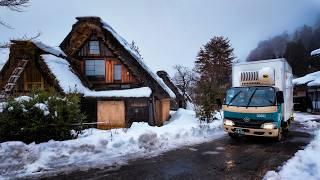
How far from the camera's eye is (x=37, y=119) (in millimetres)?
10945

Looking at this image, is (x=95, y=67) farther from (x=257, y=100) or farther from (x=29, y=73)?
(x=257, y=100)

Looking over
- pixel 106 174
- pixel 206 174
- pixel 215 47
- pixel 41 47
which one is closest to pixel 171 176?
pixel 206 174

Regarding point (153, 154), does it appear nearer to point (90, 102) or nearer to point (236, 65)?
point (236, 65)

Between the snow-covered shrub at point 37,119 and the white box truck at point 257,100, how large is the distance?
22.0 feet

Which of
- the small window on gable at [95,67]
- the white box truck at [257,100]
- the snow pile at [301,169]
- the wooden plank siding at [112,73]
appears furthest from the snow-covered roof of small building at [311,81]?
the snow pile at [301,169]

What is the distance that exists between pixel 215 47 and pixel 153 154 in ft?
152

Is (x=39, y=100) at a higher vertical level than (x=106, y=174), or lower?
higher

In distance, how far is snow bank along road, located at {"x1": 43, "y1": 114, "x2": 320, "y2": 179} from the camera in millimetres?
7160

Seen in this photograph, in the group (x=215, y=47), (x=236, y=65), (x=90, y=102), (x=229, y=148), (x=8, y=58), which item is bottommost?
(x=229, y=148)

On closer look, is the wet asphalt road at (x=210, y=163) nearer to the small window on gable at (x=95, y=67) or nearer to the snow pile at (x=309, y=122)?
the snow pile at (x=309, y=122)

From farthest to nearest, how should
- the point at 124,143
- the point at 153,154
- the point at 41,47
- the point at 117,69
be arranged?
the point at 117,69 < the point at 41,47 < the point at 124,143 < the point at 153,154

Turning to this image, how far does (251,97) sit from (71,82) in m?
13.2

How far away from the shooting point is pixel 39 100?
11586 mm

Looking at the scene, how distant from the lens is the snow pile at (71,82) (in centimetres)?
2010
